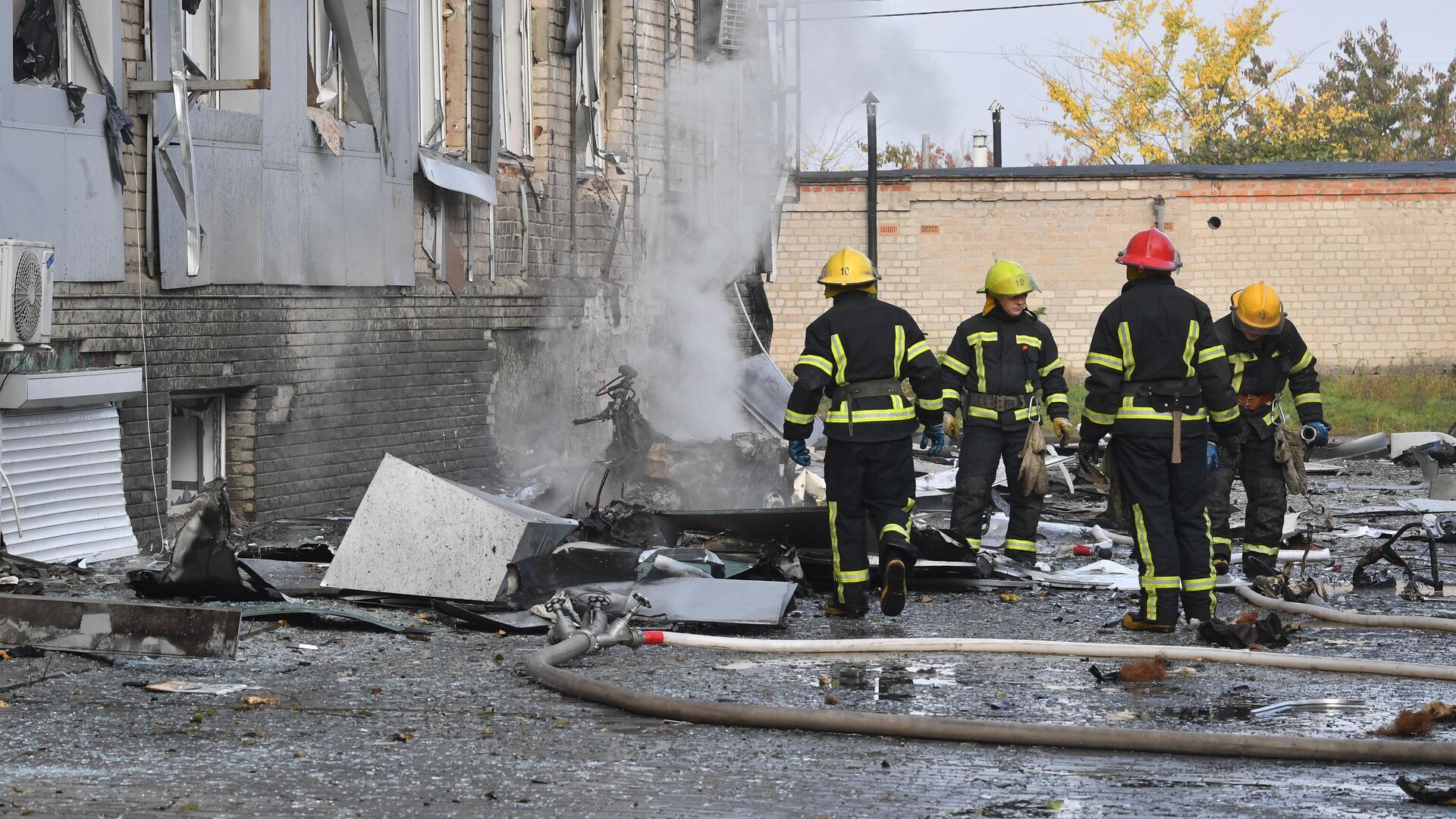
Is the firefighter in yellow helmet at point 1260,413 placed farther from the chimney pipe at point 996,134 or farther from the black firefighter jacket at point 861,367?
the chimney pipe at point 996,134

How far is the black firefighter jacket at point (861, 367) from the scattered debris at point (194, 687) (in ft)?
9.66

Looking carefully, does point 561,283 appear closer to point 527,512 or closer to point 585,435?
point 585,435

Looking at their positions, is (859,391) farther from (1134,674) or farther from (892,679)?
(1134,674)

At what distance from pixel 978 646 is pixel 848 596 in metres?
1.27

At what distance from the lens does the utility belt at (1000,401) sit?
31.1 ft

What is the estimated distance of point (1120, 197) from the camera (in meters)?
26.8

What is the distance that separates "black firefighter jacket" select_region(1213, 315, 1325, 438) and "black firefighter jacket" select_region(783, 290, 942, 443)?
71.8 inches

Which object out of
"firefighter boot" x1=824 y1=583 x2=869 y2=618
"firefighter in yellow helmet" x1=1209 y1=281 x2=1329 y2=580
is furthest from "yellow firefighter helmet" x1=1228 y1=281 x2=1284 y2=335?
"firefighter boot" x1=824 y1=583 x2=869 y2=618

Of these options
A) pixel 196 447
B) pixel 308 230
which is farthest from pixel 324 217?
pixel 196 447

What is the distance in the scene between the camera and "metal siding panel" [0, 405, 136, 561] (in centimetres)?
874

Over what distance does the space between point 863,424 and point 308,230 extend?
4714mm

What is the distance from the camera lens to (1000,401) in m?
9.48

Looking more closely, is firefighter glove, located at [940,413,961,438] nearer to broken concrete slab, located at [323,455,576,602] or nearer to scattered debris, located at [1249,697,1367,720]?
broken concrete slab, located at [323,455,576,602]

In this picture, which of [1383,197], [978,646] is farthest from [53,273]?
[1383,197]
